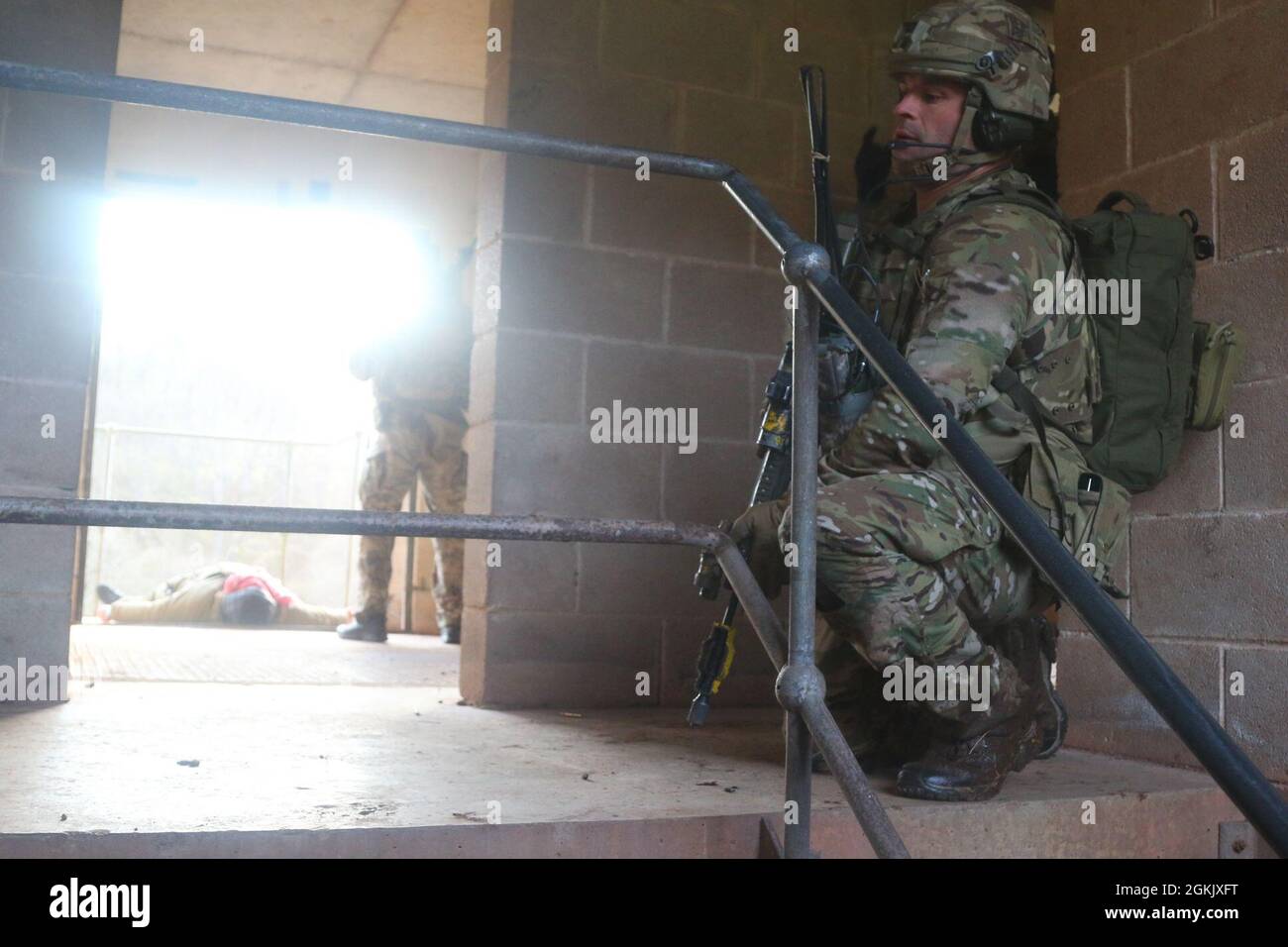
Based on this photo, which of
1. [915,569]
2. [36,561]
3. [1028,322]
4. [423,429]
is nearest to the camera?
[915,569]

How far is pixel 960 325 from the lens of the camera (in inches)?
79.5

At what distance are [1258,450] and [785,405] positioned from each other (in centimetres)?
103

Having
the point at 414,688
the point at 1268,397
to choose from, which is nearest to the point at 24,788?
the point at 414,688

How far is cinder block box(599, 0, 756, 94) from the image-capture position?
11.1 feet

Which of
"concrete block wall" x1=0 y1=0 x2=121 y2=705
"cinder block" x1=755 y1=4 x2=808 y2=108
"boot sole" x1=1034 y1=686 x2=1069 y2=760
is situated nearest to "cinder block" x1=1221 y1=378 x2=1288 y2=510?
"boot sole" x1=1034 y1=686 x2=1069 y2=760

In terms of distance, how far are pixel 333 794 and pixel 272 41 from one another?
5005 millimetres

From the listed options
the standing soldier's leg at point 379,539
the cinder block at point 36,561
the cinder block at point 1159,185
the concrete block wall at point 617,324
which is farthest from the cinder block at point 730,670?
the standing soldier's leg at point 379,539

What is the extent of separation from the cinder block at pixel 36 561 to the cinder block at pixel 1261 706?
2.54 metres

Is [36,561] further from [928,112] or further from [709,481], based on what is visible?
[928,112]

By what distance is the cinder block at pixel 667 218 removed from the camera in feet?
11.0

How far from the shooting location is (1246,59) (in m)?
2.44

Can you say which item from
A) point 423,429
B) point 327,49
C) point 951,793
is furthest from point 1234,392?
point 327,49

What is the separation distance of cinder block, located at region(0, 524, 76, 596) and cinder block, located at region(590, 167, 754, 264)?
1.55m

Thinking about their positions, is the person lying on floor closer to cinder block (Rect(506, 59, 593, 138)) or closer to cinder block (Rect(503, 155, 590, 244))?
cinder block (Rect(503, 155, 590, 244))
